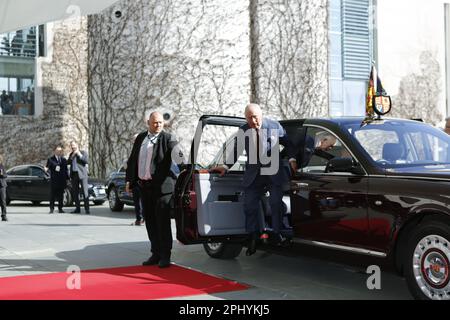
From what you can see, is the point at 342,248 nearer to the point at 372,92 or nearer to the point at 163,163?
the point at 372,92

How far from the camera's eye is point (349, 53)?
2967 centimetres

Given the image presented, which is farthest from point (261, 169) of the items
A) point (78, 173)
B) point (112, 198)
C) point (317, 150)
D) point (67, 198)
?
point (67, 198)

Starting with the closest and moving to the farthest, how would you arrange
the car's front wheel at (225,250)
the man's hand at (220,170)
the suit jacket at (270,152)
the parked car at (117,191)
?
the suit jacket at (270,152)
the man's hand at (220,170)
the car's front wheel at (225,250)
the parked car at (117,191)

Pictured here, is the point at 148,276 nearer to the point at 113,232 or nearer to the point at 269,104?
the point at 113,232

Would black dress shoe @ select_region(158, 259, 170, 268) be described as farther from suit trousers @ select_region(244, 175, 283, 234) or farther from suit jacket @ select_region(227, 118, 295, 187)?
suit jacket @ select_region(227, 118, 295, 187)

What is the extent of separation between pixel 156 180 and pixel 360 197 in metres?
2.73

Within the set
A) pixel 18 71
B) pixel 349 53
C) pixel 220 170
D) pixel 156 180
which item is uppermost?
pixel 349 53

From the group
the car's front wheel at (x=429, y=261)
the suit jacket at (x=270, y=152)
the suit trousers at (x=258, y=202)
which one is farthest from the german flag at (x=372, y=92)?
the car's front wheel at (x=429, y=261)

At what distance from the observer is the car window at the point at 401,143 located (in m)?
5.72

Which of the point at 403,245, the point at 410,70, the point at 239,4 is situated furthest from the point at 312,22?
the point at 403,245

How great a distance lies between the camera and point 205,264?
24.6 ft

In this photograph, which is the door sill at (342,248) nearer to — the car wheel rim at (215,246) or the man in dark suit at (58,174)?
the car wheel rim at (215,246)

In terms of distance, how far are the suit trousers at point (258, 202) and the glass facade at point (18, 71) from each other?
23.6m
